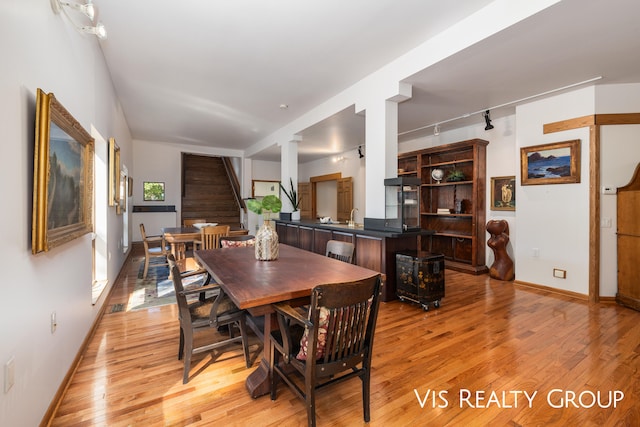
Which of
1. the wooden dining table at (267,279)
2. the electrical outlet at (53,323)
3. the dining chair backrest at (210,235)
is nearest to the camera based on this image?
the wooden dining table at (267,279)

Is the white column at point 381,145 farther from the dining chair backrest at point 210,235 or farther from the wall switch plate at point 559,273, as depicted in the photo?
the wall switch plate at point 559,273

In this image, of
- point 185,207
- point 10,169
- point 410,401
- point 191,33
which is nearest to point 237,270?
point 10,169

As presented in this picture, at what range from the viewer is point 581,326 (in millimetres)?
2836

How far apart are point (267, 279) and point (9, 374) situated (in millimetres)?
1159

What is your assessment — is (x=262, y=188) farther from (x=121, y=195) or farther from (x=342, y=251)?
(x=342, y=251)

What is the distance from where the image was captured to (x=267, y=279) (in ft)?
5.96

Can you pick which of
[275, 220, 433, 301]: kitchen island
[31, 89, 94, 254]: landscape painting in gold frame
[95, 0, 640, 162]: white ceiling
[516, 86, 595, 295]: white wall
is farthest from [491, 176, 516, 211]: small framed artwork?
[31, 89, 94, 254]: landscape painting in gold frame

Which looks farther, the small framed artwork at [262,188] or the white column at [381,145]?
the small framed artwork at [262,188]

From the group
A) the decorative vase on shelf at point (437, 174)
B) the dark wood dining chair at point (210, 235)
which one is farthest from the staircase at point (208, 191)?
the decorative vase on shelf at point (437, 174)

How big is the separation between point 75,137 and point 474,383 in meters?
3.18

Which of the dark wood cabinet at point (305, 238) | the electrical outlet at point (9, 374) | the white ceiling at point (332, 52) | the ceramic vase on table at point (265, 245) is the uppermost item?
the white ceiling at point (332, 52)

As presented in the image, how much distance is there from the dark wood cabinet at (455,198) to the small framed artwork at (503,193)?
154 millimetres

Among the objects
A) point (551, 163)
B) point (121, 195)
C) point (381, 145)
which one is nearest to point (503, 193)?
point (551, 163)

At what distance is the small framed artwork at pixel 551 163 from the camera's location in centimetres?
377
